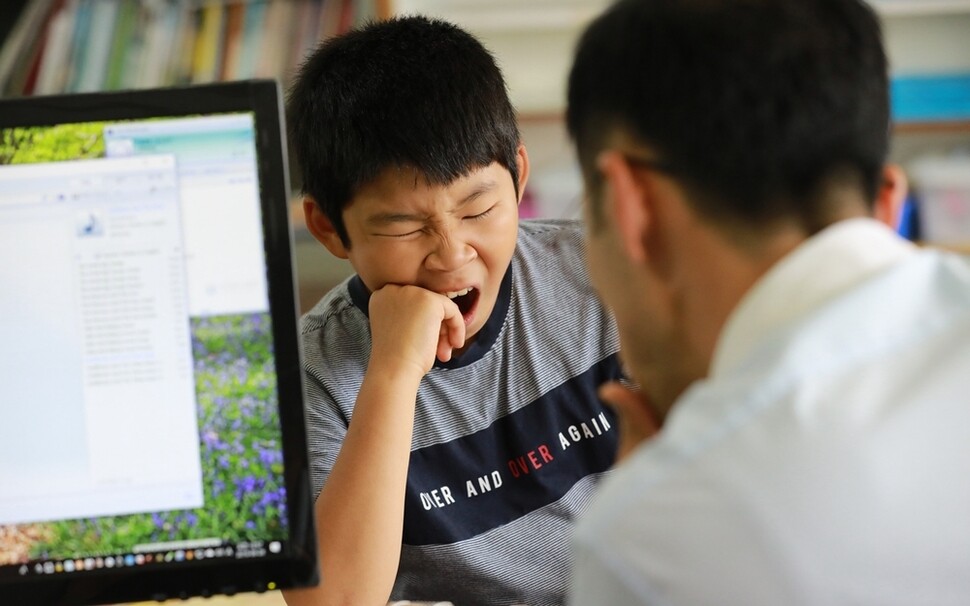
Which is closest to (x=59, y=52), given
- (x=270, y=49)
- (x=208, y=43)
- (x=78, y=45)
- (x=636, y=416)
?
(x=78, y=45)

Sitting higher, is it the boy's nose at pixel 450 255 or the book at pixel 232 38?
the book at pixel 232 38

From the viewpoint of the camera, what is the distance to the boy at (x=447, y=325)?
0.99 m

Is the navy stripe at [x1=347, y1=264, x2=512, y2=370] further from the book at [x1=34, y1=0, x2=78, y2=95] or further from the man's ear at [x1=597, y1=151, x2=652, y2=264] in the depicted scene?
the book at [x1=34, y1=0, x2=78, y2=95]

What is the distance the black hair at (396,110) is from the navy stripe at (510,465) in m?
0.23

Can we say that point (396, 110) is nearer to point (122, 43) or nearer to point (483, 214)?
point (483, 214)

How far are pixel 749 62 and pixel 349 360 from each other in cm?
58

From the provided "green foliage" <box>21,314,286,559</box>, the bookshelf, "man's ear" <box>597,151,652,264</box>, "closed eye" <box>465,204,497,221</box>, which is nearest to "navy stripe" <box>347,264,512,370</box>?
"closed eye" <box>465,204,497,221</box>

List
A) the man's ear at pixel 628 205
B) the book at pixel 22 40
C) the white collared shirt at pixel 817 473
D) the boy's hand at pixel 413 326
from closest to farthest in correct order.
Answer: the white collared shirt at pixel 817 473 → the man's ear at pixel 628 205 → the boy's hand at pixel 413 326 → the book at pixel 22 40

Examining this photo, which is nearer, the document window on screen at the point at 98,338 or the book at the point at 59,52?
the document window on screen at the point at 98,338

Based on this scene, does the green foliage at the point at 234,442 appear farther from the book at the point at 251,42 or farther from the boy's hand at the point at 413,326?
the book at the point at 251,42

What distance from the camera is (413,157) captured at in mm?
979

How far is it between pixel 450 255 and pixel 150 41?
1.48m

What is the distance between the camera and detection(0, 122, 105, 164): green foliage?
69cm

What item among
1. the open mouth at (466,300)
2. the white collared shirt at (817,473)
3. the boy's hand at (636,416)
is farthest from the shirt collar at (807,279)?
the open mouth at (466,300)
